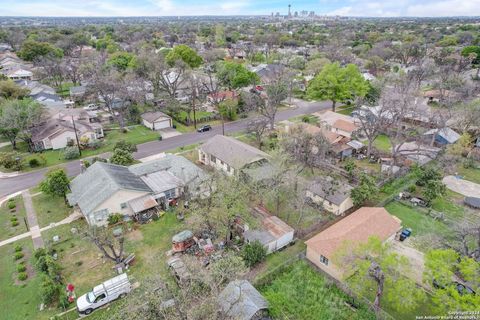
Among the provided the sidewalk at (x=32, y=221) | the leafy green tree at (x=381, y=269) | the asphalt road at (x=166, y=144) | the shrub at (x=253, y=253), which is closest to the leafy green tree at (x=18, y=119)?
the asphalt road at (x=166, y=144)

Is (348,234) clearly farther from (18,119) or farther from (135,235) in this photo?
(18,119)

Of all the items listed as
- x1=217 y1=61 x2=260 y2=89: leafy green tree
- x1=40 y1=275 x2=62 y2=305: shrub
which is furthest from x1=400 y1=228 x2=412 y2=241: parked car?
x1=217 y1=61 x2=260 y2=89: leafy green tree

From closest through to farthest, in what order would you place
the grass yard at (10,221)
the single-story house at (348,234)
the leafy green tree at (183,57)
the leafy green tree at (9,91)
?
the single-story house at (348,234) → the grass yard at (10,221) → the leafy green tree at (9,91) → the leafy green tree at (183,57)

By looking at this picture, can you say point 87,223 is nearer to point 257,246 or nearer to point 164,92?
point 257,246

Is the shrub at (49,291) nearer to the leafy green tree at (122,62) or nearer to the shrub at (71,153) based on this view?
the shrub at (71,153)

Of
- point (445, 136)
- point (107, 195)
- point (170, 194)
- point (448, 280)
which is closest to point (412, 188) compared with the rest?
point (445, 136)

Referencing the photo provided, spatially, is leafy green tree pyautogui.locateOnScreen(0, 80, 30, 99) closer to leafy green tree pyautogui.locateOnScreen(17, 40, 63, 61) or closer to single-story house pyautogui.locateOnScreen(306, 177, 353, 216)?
leafy green tree pyautogui.locateOnScreen(17, 40, 63, 61)
